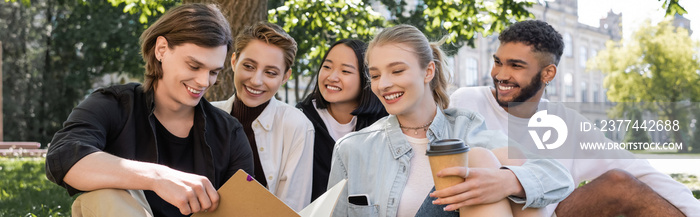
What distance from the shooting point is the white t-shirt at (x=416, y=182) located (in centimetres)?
291

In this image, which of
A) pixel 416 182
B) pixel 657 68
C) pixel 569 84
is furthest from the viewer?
pixel 569 84

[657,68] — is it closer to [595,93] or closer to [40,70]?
[595,93]

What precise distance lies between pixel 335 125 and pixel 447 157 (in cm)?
182

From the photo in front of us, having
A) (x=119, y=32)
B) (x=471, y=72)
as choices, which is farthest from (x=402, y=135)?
(x=471, y=72)

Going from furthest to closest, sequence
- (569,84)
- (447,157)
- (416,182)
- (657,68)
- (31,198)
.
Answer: (569,84), (657,68), (31,198), (416,182), (447,157)

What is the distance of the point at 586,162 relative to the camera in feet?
12.4

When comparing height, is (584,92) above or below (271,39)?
below

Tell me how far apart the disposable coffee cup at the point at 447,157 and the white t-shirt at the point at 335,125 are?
1.69m

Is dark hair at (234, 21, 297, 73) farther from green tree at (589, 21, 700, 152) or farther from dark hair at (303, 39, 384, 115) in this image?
green tree at (589, 21, 700, 152)

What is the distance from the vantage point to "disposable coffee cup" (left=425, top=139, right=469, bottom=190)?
233 cm

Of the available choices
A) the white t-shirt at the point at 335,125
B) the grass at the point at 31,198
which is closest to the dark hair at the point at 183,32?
the white t-shirt at the point at 335,125

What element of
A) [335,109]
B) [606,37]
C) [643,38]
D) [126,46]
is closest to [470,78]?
[643,38]

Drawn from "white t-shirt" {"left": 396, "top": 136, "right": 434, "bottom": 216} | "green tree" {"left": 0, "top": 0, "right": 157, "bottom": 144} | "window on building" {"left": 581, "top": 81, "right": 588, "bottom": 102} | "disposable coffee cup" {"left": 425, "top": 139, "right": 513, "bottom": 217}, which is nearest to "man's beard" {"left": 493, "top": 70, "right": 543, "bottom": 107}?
"white t-shirt" {"left": 396, "top": 136, "right": 434, "bottom": 216}

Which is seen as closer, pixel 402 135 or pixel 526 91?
pixel 402 135
